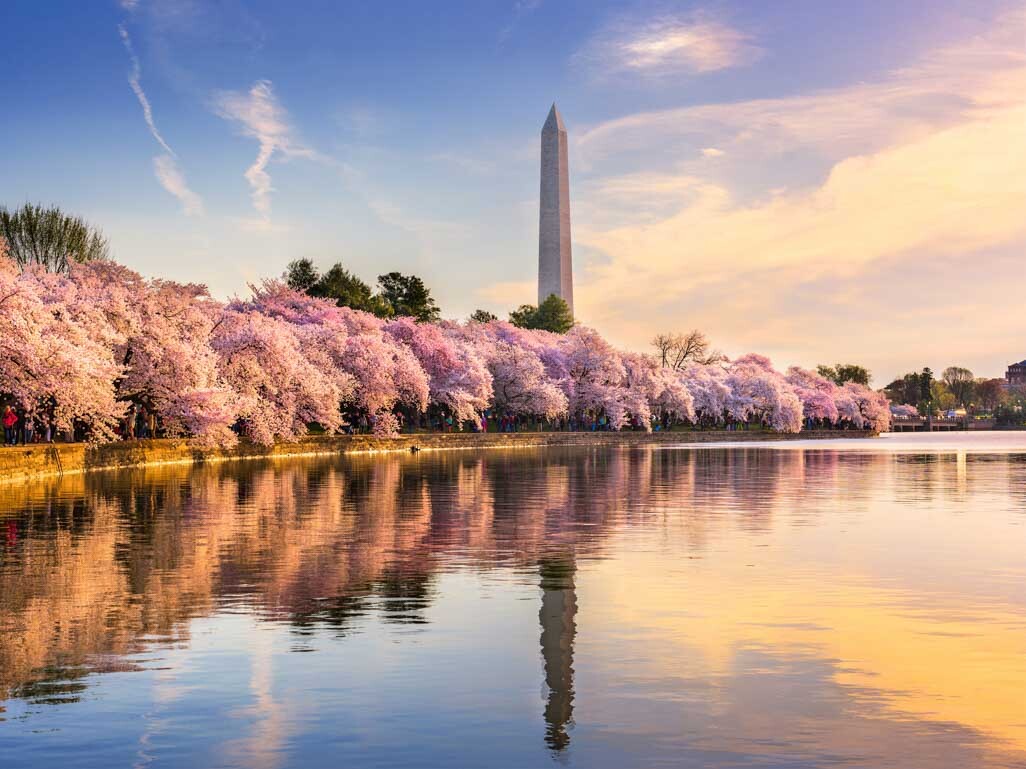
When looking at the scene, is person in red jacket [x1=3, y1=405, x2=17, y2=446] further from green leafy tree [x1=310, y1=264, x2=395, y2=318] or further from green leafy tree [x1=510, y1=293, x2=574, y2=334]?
green leafy tree [x1=510, y1=293, x2=574, y2=334]

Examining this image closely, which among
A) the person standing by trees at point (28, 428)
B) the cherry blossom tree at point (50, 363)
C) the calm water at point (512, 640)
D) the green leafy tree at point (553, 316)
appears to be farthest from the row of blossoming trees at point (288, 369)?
the calm water at point (512, 640)

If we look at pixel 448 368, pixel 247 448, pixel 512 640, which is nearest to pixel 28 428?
pixel 247 448

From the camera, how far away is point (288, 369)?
244ft

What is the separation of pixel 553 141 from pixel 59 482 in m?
96.6

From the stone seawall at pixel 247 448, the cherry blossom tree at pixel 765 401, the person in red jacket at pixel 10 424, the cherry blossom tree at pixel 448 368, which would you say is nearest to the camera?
the stone seawall at pixel 247 448

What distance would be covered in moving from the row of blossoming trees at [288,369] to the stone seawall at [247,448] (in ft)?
3.53

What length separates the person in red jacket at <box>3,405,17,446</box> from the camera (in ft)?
174

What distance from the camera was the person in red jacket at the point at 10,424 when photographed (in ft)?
174

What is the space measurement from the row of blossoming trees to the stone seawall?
42.4 inches

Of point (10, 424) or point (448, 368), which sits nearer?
point (10, 424)

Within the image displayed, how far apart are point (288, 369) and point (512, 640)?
62375 millimetres

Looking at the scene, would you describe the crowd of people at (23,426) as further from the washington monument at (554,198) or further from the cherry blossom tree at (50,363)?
the washington monument at (554,198)

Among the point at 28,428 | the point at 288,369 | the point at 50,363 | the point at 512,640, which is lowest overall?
the point at 512,640

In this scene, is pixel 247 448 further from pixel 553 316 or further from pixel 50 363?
pixel 553 316
